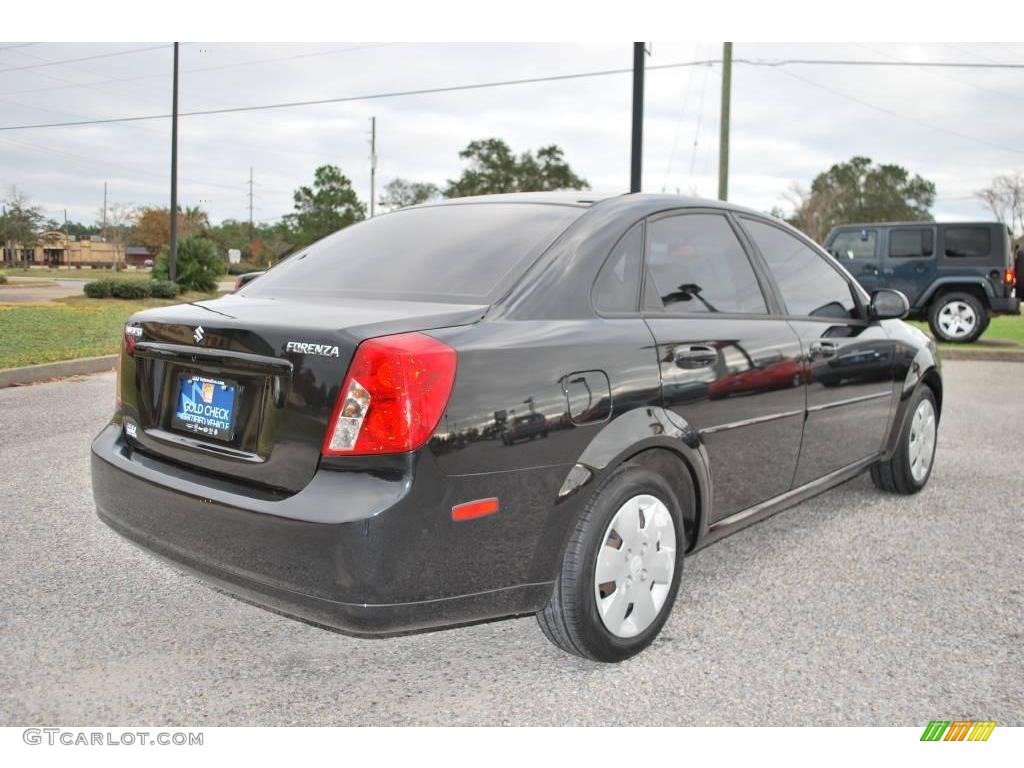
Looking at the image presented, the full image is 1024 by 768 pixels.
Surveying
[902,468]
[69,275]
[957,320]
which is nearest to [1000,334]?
[957,320]

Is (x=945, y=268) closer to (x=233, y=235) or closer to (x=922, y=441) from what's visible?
(x=922, y=441)

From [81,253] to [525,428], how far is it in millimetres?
124672

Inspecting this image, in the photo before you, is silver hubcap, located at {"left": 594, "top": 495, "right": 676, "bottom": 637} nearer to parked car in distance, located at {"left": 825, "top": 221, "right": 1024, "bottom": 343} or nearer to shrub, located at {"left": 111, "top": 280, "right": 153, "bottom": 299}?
parked car in distance, located at {"left": 825, "top": 221, "right": 1024, "bottom": 343}

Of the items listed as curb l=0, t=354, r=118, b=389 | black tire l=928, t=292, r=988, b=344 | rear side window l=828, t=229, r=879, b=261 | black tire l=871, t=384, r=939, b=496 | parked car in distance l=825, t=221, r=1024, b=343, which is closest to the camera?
black tire l=871, t=384, r=939, b=496

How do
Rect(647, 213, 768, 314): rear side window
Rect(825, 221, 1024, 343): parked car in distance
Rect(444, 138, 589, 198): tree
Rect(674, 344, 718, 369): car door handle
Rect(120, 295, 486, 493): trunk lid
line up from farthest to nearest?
Rect(444, 138, 589, 198): tree → Rect(825, 221, 1024, 343): parked car in distance → Rect(647, 213, 768, 314): rear side window → Rect(674, 344, 718, 369): car door handle → Rect(120, 295, 486, 493): trunk lid

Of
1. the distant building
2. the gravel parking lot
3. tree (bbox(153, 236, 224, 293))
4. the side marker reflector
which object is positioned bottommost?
the gravel parking lot

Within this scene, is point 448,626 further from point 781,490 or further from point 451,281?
point 781,490

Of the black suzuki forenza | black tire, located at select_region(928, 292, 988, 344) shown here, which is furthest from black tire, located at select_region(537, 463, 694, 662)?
black tire, located at select_region(928, 292, 988, 344)

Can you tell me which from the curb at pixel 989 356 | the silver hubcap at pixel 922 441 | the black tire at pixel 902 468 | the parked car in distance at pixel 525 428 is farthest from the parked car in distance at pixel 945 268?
the parked car in distance at pixel 525 428

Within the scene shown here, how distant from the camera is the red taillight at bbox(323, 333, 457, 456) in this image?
7.85ft

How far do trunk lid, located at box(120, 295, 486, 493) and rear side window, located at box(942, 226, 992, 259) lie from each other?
49.5 ft

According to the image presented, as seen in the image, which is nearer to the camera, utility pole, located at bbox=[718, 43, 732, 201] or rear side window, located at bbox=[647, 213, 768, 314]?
rear side window, located at bbox=[647, 213, 768, 314]

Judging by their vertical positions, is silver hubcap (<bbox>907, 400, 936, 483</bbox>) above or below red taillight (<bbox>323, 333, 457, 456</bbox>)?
below
